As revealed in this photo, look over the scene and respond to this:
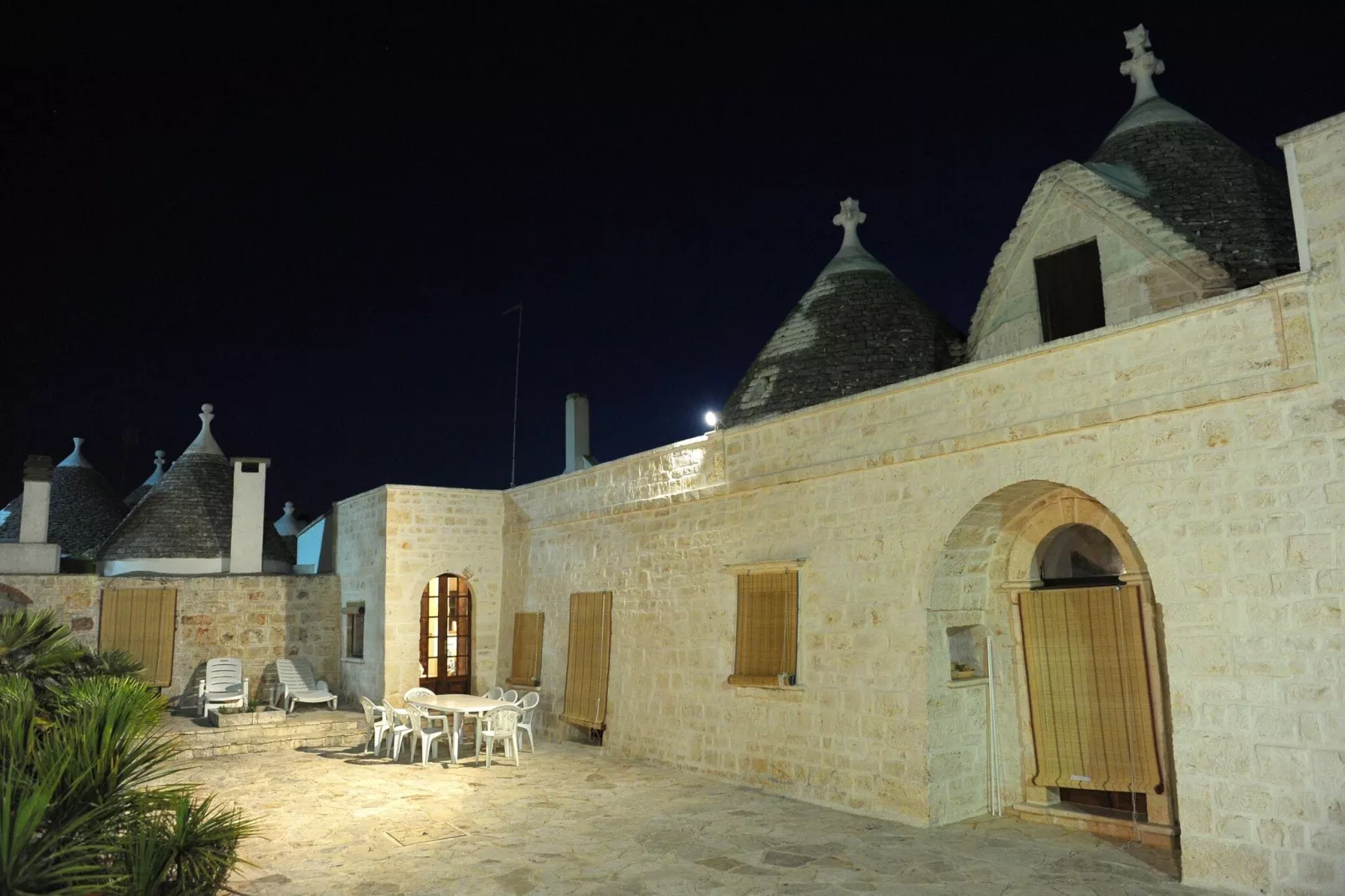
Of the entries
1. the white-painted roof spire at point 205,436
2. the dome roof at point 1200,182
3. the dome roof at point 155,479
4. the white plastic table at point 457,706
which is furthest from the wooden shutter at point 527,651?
the dome roof at point 155,479

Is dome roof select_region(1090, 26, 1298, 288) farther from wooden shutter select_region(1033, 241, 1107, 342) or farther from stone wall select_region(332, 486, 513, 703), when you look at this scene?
stone wall select_region(332, 486, 513, 703)

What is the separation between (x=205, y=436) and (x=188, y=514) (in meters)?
2.14

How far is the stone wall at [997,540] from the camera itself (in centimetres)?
541

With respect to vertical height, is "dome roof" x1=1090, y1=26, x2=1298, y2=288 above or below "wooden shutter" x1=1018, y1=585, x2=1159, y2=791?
above

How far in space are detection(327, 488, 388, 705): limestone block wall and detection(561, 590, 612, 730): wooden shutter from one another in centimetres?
355

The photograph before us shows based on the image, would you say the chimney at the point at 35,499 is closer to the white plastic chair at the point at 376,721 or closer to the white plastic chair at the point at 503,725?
the white plastic chair at the point at 376,721

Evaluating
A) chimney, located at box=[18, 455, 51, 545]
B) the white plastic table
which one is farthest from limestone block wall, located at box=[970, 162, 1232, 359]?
chimney, located at box=[18, 455, 51, 545]

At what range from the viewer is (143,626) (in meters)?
14.7

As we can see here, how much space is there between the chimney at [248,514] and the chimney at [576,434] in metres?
5.54

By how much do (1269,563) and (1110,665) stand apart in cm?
192

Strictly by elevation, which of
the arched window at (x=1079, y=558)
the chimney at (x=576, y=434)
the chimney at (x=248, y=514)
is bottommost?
the arched window at (x=1079, y=558)

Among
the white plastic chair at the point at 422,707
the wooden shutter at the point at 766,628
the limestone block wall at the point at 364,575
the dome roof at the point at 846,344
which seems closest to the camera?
the wooden shutter at the point at 766,628

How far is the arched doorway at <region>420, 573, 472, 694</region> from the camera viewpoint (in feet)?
48.4

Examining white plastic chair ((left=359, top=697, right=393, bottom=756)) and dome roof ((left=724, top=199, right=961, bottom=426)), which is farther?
dome roof ((left=724, top=199, right=961, bottom=426))
